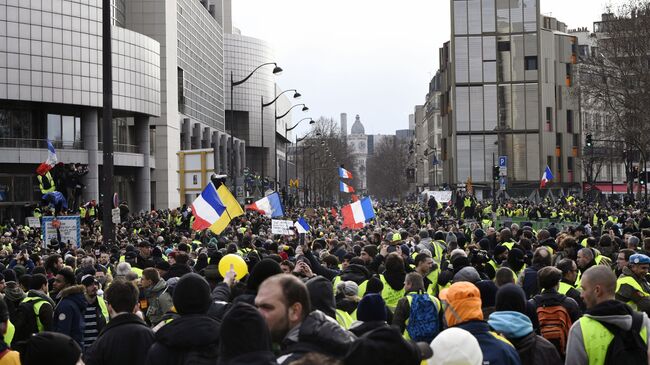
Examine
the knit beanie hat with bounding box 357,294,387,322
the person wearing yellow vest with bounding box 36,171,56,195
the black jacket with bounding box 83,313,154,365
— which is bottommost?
the black jacket with bounding box 83,313,154,365

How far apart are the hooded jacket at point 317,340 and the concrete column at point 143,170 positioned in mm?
69689

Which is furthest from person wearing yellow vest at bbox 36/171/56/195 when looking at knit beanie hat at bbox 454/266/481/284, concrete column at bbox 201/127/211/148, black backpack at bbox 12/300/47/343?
concrete column at bbox 201/127/211/148

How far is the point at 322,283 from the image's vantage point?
20.1ft

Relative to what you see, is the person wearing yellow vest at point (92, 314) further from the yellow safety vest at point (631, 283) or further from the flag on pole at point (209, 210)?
the flag on pole at point (209, 210)

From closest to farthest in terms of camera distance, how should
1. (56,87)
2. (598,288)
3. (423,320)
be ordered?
(598,288) < (423,320) < (56,87)

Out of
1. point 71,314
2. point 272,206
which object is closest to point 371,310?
point 71,314

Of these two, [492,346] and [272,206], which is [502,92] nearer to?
[272,206]

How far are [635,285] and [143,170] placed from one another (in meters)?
68.4

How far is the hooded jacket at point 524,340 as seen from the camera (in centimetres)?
602

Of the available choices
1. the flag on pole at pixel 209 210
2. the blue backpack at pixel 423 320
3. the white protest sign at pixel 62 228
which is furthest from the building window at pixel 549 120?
the blue backpack at pixel 423 320

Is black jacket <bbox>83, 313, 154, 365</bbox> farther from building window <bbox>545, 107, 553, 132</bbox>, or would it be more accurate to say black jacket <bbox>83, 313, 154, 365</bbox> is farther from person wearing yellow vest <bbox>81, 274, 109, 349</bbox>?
building window <bbox>545, 107, 553, 132</bbox>

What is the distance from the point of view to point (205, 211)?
1942 cm

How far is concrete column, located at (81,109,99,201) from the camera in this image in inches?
2539

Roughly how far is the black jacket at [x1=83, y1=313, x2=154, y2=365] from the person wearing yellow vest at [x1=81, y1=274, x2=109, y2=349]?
3279 mm
